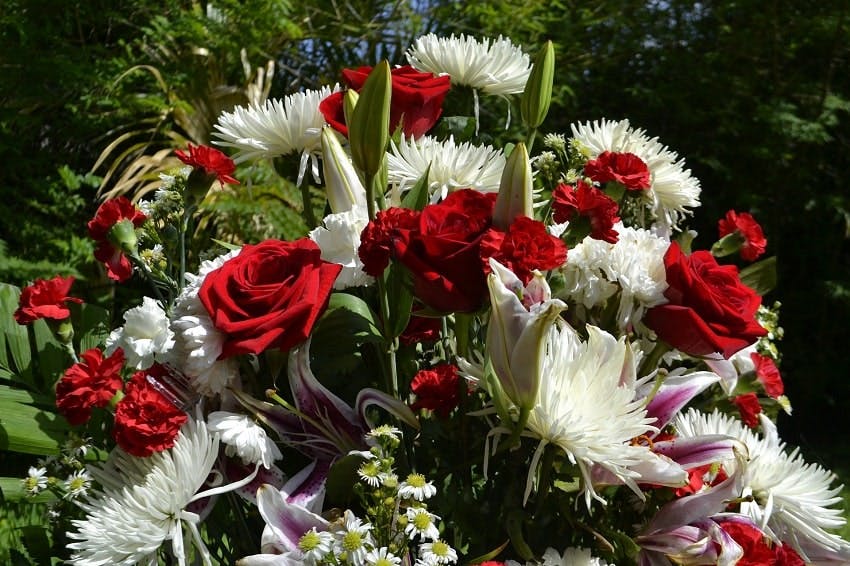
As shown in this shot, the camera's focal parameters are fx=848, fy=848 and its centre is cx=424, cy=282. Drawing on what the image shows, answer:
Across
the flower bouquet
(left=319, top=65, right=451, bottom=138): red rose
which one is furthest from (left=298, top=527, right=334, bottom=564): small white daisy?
(left=319, top=65, right=451, bottom=138): red rose

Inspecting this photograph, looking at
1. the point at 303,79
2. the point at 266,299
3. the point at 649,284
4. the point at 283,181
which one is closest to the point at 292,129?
the point at 266,299

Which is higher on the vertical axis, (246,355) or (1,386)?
(246,355)

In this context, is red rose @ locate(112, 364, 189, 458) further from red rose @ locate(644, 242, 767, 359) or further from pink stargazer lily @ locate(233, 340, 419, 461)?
red rose @ locate(644, 242, 767, 359)

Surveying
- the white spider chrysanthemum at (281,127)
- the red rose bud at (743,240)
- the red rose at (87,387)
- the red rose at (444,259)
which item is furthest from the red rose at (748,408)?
the red rose at (87,387)

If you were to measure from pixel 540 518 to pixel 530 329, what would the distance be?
7.7 inches

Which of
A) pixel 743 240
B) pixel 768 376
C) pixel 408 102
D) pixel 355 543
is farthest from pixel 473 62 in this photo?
pixel 355 543

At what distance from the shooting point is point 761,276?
100 cm

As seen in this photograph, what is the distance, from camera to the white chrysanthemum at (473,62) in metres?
0.96

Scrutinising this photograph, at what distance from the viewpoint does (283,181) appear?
313 centimetres

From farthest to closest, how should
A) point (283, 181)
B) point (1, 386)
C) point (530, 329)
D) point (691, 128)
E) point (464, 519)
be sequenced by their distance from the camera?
point (691, 128)
point (283, 181)
point (1, 386)
point (464, 519)
point (530, 329)

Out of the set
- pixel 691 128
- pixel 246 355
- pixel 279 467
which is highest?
pixel 246 355

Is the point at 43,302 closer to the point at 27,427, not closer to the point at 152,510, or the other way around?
the point at 27,427

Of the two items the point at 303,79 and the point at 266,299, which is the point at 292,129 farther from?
the point at 303,79

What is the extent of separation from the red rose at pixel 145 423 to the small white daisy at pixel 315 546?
5.4 inches
